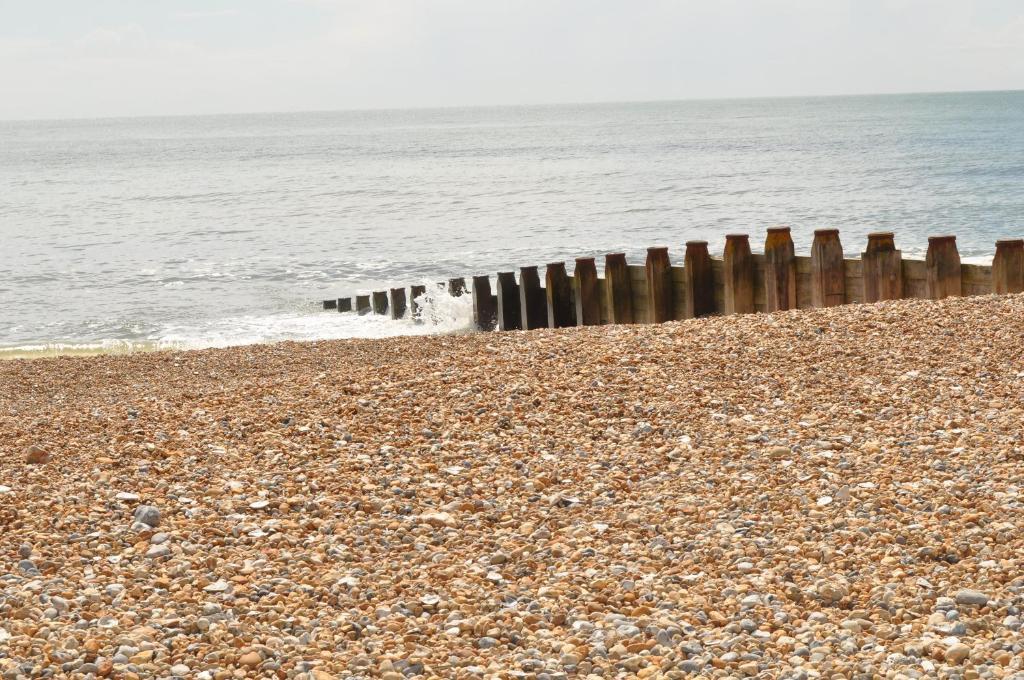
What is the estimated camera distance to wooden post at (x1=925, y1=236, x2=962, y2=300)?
1036cm

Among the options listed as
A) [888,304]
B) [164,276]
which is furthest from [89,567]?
[164,276]

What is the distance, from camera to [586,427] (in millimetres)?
6262

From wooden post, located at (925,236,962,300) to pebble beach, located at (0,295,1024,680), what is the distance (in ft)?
8.14

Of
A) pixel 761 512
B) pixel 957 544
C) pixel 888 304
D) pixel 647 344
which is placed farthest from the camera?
pixel 888 304

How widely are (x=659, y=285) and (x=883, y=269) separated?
248cm

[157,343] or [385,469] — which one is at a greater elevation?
[385,469]

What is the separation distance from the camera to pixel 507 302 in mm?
14438

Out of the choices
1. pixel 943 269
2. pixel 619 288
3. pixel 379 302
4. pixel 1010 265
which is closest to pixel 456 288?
pixel 379 302

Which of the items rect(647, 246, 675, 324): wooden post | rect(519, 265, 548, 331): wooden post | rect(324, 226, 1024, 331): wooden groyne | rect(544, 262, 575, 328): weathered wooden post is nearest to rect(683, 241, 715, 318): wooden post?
rect(324, 226, 1024, 331): wooden groyne

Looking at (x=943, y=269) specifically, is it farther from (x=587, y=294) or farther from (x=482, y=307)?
(x=482, y=307)

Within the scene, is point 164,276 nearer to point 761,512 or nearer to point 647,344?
point 647,344

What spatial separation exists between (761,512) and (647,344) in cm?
301

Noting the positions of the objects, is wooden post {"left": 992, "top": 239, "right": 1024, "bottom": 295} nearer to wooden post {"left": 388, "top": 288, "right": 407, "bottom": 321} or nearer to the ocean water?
the ocean water

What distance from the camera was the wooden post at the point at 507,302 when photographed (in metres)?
14.4
